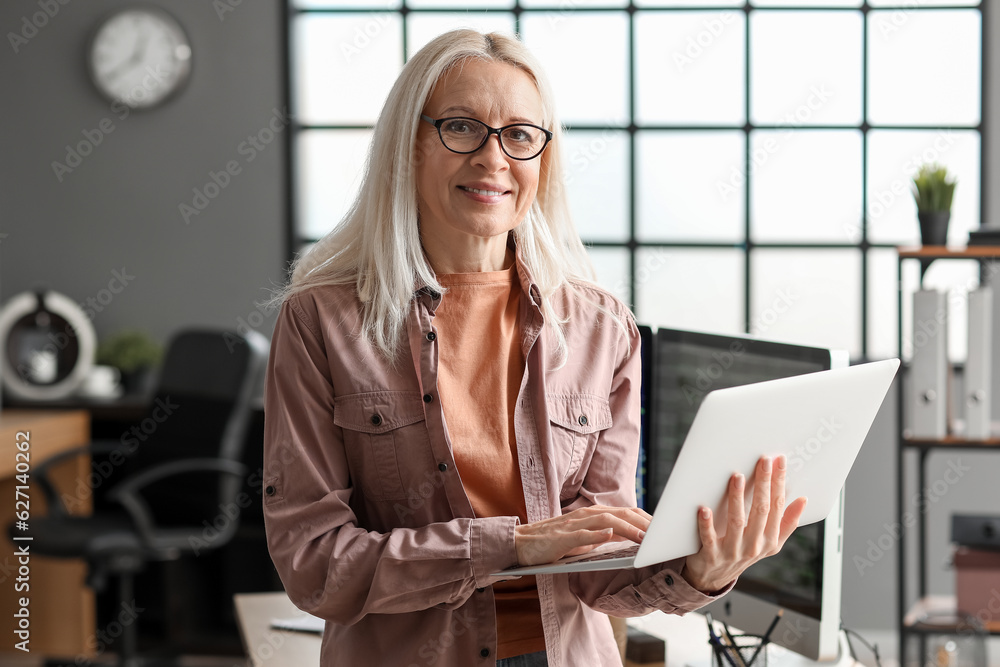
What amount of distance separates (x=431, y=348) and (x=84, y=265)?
3296 mm

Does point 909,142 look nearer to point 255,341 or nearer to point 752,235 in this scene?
point 752,235

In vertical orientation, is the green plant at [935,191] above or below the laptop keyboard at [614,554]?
above

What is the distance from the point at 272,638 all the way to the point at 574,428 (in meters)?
0.88

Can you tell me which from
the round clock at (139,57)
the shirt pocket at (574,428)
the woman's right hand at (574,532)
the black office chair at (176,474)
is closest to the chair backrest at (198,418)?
the black office chair at (176,474)

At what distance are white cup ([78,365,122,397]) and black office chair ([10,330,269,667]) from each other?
16.3 inches

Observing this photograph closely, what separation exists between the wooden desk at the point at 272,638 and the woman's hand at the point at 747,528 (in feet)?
2.80

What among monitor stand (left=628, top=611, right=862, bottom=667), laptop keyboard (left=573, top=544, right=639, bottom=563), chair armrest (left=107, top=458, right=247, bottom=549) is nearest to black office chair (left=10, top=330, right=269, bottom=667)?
chair armrest (left=107, top=458, right=247, bottom=549)

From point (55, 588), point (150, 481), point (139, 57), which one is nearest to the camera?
point (150, 481)

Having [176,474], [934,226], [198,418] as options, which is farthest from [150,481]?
[934,226]

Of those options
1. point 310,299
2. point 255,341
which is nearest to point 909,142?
point 255,341

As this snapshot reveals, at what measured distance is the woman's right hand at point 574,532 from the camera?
1.12 metres

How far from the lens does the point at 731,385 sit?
1.62 metres

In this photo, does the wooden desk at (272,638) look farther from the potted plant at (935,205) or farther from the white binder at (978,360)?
the potted plant at (935,205)

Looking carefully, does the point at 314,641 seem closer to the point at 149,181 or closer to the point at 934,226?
the point at 934,226
